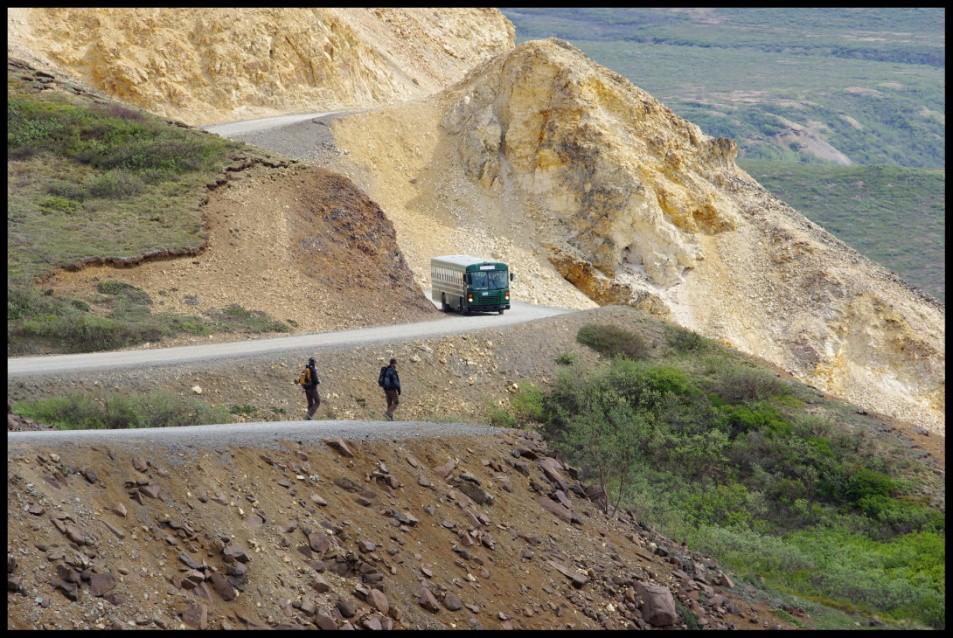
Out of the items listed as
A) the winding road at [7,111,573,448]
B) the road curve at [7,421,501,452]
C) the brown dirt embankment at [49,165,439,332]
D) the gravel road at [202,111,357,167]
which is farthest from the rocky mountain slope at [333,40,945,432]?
the road curve at [7,421,501,452]

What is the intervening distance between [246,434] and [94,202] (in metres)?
21.2

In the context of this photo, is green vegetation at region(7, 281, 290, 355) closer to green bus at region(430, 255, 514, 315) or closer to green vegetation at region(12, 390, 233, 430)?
green vegetation at region(12, 390, 233, 430)

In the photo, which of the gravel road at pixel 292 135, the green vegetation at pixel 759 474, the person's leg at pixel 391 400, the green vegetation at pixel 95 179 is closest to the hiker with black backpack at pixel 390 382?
the person's leg at pixel 391 400

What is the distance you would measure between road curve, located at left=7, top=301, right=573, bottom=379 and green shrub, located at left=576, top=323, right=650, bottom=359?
2.07 meters

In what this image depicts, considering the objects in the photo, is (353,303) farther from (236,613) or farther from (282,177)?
(236,613)

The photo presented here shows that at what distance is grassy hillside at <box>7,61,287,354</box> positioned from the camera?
2448 cm

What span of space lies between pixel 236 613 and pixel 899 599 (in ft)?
39.9

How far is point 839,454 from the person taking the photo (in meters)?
24.3

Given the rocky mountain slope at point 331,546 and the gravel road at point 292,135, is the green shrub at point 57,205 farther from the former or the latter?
the rocky mountain slope at point 331,546

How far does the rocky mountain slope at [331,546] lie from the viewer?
9.95 meters

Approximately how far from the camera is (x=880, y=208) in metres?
122

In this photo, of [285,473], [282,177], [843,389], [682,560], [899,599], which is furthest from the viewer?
[843,389]

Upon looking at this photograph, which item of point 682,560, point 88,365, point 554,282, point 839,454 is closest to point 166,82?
point 554,282

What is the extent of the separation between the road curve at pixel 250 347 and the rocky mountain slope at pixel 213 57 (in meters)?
26.4
